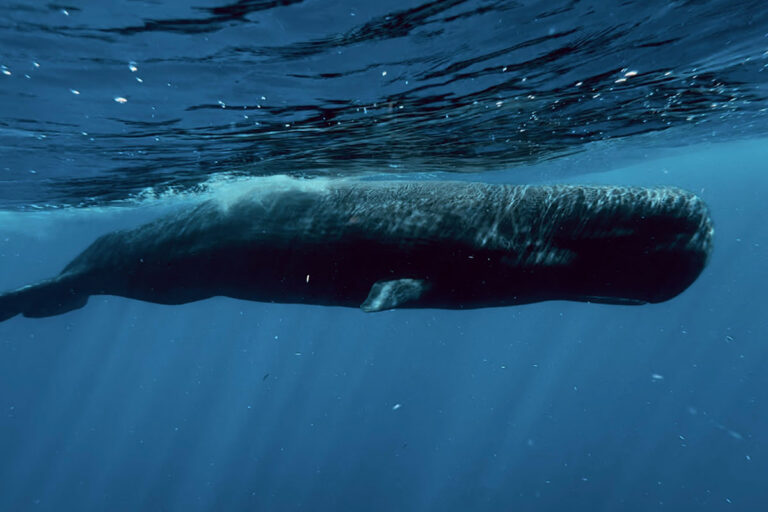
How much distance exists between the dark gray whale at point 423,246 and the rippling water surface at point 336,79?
77.7 inches

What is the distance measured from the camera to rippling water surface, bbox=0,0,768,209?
6.40 m

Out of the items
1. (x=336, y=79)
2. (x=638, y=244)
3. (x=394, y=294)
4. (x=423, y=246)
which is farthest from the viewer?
(x=336, y=79)

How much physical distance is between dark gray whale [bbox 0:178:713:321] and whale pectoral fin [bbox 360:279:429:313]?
0.05ft

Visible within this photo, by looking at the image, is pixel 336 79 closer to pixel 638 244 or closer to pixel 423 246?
pixel 423 246

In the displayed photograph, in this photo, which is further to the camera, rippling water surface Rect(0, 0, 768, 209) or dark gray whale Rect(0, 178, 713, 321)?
rippling water surface Rect(0, 0, 768, 209)

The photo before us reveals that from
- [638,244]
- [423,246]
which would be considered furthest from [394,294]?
[638,244]

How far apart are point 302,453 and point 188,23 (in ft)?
258

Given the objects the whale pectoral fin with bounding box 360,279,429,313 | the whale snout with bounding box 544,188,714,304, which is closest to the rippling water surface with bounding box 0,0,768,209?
the whale snout with bounding box 544,188,714,304

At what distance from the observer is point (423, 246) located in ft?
21.2

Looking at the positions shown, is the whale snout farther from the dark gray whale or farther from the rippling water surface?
the rippling water surface

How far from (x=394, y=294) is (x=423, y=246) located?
0.93 meters

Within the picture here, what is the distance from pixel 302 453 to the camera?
77.6 m

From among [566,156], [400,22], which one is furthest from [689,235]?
[566,156]

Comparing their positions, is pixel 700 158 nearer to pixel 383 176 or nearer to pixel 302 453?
pixel 383 176
